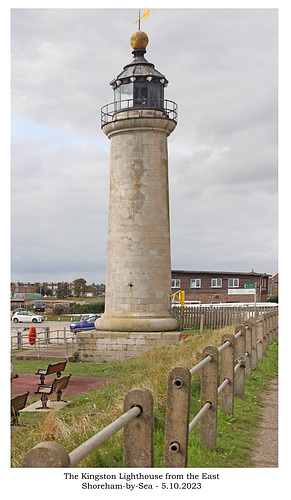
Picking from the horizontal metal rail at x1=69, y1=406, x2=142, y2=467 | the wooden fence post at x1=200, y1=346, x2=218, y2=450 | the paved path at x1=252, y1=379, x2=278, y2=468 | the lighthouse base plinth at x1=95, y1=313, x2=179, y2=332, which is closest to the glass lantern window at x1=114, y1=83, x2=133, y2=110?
the lighthouse base plinth at x1=95, y1=313, x2=179, y2=332

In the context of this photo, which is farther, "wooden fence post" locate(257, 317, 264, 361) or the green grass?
"wooden fence post" locate(257, 317, 264, 361)

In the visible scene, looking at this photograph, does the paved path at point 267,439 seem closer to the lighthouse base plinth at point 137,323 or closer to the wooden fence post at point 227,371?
the wooden fence post at point 227,371

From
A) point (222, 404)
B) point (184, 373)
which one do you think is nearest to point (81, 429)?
point (222, 404)

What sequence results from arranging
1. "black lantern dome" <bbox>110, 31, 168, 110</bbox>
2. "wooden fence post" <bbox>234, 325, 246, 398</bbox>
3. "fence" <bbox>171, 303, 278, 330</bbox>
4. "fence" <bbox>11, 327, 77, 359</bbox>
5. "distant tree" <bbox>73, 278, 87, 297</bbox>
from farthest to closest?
"distant tree" <bbox>73, 278, 87, 297</bbox>, "fence" <bbox>171, 303, 278, 330</bbox>, "fence" <bbox>11, 327, 77, 359</bbox>, "black lantern dome" <bbox>110, 31, 168, 110</bbox>, "wooden fence post" <bbox>234, 325, 246, 398</bbox>

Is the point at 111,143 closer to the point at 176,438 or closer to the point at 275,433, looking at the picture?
the point at 275,433

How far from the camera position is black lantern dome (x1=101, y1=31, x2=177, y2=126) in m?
21.5

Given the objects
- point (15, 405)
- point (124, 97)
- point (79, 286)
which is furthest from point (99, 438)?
point (79, 286)

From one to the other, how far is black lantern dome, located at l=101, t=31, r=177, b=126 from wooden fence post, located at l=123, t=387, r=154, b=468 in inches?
752

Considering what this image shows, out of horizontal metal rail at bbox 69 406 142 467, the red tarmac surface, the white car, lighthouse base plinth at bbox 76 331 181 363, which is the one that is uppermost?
horizontal metal rail at bbox 69 406 142 467

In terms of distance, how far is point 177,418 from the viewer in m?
4.20

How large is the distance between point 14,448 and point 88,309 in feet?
166

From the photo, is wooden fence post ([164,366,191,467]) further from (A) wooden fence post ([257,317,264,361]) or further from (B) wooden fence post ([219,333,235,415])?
(A) wooden fence post ([257,317,264,361])

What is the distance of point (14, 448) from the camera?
6.60 meters

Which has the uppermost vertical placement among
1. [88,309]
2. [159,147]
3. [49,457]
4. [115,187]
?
[159,147]
